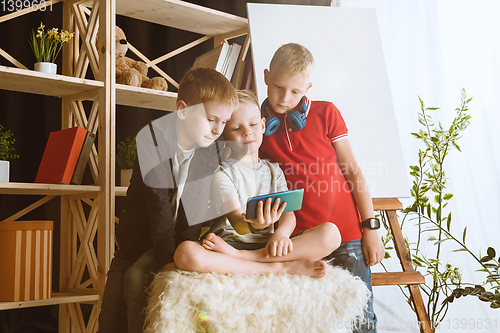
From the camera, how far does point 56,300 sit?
1.49 m

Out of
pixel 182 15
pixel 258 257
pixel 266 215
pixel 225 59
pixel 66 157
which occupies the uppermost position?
pixel 182 15

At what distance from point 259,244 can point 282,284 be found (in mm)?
151

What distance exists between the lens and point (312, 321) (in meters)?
1.22

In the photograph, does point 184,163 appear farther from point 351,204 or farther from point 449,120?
point 449,120

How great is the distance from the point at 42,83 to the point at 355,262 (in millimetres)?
1291

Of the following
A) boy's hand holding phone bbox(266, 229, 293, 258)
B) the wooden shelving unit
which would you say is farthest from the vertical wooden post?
boy's hand holding phone bbox(266, 229, 293, 258)

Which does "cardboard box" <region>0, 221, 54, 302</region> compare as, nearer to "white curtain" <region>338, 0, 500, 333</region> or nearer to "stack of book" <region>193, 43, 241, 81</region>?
"stack of book" <region>193, 43, 241, 81</region>

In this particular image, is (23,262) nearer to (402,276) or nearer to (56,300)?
(56,300)

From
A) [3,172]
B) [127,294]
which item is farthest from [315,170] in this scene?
[3,172]

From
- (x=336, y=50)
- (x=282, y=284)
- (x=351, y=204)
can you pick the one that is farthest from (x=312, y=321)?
(x=336, y=50)

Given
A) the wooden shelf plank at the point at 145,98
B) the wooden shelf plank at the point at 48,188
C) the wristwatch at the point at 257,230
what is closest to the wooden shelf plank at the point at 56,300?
the wooden shelf plank at the point at 48,188

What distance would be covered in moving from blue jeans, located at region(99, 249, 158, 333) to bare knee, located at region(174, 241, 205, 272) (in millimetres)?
121

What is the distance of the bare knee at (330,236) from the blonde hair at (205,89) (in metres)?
0.49

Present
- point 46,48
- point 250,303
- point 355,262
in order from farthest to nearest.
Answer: point 46,48
point 355,262
point 250,303
